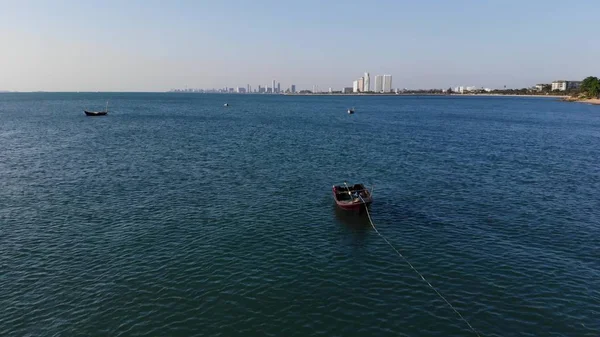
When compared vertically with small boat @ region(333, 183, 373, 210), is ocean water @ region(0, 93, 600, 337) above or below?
below

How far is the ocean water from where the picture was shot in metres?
26.3

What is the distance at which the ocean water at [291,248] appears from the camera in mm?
26281

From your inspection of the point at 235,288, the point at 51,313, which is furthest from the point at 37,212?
the point at 235,288

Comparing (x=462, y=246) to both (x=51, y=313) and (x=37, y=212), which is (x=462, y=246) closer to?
(x=51, y=313)

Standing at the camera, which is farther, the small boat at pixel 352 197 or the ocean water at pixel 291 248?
the small boat at pixel 352 197

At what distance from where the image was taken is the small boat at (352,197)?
45281 millimetres

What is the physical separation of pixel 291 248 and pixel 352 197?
13992 millimetres

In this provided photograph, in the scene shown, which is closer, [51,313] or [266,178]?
[51,313]

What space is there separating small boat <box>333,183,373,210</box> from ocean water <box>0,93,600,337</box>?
1.27 m

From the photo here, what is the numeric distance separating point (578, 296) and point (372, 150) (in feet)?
205

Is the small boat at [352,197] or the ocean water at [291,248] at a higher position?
the small boat at [352,197]

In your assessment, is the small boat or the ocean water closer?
the ocean water

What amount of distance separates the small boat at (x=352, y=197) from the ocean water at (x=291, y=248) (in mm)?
1270

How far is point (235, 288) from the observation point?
29859mm
